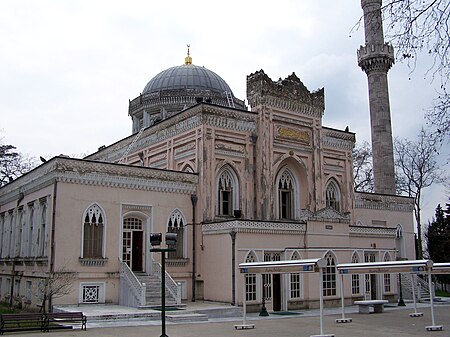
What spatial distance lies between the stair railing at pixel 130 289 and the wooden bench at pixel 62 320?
4237 millimetres

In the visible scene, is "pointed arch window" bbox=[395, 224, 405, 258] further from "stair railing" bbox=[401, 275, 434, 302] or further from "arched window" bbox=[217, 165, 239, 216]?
"arched window" bbox=[217, 165, 239, 216]

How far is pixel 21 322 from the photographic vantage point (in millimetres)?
18312

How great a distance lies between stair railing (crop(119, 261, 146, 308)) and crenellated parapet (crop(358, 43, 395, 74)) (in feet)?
90.7

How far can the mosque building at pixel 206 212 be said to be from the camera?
25.2 meters

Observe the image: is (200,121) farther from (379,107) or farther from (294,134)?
(379,107)

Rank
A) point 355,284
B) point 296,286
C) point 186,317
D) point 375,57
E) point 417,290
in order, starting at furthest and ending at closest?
point 375,57, point 417,290, point 355,284, point 296,286, point 186,317

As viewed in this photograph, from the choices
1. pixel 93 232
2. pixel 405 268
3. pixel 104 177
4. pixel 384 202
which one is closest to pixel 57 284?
pixel 93 232

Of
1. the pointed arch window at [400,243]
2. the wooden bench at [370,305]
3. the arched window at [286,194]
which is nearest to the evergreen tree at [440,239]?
the pointed arch window at [400,243]

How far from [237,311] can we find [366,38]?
29.4 metres

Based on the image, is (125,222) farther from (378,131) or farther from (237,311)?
(378,131)

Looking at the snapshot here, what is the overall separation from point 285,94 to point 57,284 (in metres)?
16.8

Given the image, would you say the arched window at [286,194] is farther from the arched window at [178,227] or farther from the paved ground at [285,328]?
the paved ground at [285,328]

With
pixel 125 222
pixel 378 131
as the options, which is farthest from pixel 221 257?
pixel 378 131

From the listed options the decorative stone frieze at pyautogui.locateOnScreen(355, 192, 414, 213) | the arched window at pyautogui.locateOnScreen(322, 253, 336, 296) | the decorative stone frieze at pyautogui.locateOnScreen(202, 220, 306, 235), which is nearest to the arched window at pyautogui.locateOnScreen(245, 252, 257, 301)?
the decorative stone frieze at pyautogui.locateOnScreen(202, 220, 306, 235)
